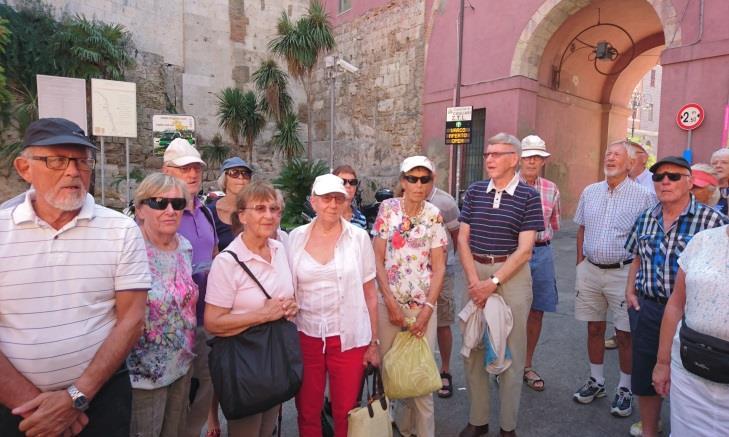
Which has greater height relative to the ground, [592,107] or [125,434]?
[592,107]

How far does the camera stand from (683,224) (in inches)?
102

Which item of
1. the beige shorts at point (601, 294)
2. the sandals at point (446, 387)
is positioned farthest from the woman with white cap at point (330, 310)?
the beige shorts at point (601, 294)

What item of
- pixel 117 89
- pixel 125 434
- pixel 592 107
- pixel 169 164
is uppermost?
pixel 592 107

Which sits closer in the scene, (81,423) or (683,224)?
(81,423)

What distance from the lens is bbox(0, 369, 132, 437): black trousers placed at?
176cm

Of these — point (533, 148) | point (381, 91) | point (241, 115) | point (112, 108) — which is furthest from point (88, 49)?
point (533, 148)

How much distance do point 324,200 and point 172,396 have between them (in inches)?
49.2

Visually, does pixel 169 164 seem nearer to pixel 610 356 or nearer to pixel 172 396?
pixel 172 396

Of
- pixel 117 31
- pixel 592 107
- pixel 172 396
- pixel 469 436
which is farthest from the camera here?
pixel 117 31

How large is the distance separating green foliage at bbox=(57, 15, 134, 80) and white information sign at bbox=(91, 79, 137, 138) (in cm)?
722

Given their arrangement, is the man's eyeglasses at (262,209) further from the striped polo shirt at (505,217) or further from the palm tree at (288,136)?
the palm tree at (288,136)

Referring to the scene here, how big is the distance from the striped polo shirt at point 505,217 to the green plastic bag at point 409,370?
777 millimetres

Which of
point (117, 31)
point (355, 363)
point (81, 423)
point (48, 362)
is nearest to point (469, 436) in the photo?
point (355, 363)

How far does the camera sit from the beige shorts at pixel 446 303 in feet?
11.8
